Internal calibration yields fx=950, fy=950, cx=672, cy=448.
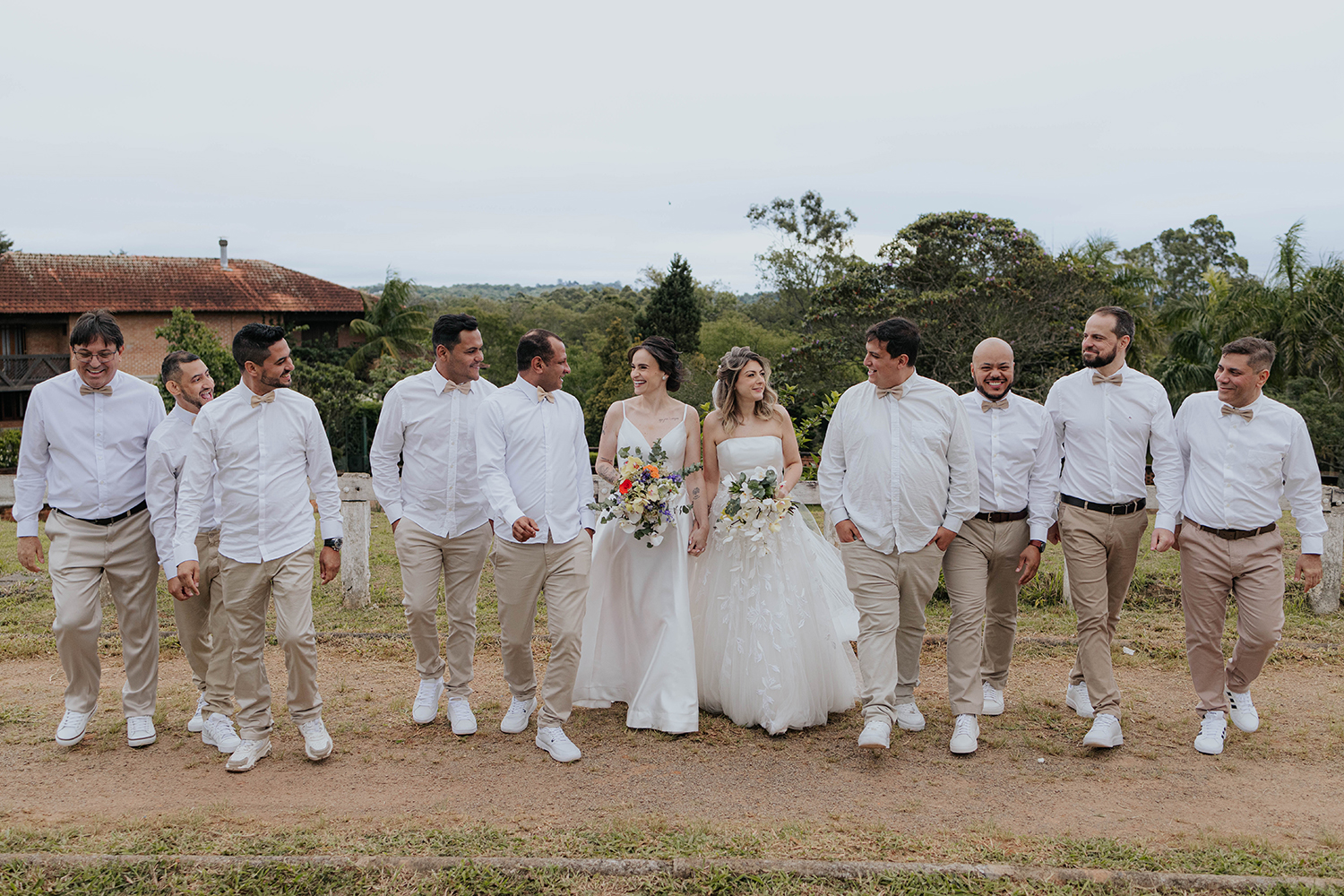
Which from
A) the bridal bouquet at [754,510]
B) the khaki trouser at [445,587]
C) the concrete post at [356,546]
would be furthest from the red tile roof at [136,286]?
the bridal bouquet at [754,510]

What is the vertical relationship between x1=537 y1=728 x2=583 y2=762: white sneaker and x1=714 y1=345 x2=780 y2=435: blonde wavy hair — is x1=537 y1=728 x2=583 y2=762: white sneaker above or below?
below

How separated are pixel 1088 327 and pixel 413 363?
2662 centimetres

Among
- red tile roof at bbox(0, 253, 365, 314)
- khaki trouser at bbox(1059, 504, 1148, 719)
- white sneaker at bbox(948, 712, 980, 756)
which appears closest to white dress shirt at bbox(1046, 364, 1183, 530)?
khaki trouser at bbox(1059, 504, 1148, 719)

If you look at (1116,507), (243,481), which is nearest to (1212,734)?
(1116,507)

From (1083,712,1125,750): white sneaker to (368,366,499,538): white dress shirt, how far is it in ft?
11.9

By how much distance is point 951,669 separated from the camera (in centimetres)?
539

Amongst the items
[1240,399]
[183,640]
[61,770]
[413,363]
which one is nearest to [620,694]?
[183,640]

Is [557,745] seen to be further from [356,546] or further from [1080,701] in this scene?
[356,546]

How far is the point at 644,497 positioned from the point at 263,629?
2.15m

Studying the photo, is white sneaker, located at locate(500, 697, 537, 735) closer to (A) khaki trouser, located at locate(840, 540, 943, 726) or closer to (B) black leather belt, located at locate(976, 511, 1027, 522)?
(A) khaki trouser, located at locate(840, 540, 943, 726)

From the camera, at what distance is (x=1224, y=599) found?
5.42 m

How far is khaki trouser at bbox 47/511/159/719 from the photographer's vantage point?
17.0 ft

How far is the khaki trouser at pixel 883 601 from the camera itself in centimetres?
525

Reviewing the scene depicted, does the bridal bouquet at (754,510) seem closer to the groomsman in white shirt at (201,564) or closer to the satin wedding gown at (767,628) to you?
the satin wedding gown at (767,628)
